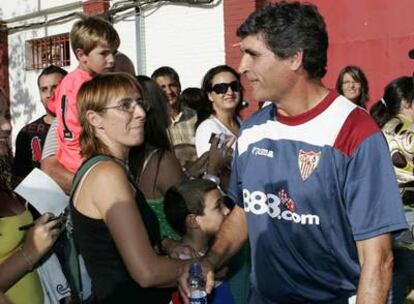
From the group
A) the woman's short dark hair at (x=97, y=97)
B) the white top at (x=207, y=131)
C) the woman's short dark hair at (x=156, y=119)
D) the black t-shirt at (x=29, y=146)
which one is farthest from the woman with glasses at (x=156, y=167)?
the black t-shirt at (x=29, y=146)

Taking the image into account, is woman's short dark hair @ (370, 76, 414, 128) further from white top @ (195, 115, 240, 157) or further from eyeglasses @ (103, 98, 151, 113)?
eyeglasses @ (103, 98, 151, 113)

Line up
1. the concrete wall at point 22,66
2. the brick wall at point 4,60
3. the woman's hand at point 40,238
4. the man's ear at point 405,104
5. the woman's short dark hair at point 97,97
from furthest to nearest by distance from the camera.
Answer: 1. the brick wall at point 4,60
2. the concrete wall at point 22,66
3. the man's ear at point 405,104
4. the woman's hand at point 40,238
5. the woman's short dark hair at point 97,97

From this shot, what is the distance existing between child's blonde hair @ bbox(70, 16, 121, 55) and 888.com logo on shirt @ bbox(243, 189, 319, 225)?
77.9 inches

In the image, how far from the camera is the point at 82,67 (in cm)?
475

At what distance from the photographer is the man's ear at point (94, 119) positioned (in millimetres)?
3141

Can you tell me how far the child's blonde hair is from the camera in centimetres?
462

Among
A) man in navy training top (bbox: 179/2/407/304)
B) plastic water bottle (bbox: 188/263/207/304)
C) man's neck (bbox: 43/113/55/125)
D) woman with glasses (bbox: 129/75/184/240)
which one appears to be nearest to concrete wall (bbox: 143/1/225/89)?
man's neck (bbox: 43/113/55/125)

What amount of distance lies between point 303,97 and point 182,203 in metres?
1.02

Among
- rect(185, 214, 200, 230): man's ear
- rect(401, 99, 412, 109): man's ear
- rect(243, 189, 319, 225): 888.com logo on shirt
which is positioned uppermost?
rect(401, 99, 412, 109): man's ear

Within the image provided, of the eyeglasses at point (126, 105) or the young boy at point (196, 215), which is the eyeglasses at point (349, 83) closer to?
the young boy at point (196, 215)

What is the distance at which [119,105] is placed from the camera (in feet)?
10.3

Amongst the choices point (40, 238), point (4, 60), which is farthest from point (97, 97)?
point (4, 60)

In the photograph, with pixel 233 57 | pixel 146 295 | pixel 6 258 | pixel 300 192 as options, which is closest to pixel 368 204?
pixel 300 192

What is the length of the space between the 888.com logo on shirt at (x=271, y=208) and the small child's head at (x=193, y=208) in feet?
1.90
